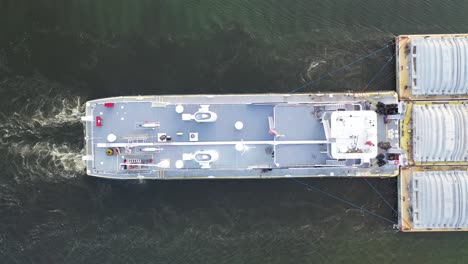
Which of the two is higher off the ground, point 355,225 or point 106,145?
point 106,145

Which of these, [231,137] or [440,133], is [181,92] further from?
[440,133]

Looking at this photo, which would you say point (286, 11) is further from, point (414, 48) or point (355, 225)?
point (355, 225)

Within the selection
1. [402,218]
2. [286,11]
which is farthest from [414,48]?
[402,218]

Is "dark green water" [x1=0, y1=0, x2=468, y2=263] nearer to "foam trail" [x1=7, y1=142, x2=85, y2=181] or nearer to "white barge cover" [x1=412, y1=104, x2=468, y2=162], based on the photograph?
"foam trail" [x1=7, y1=142, x2=85, y2=181]

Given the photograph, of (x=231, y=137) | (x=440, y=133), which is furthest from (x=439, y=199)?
(x=231, y=137)

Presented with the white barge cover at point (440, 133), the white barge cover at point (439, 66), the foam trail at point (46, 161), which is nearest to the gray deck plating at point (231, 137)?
the white barge cover at point (440, 133)

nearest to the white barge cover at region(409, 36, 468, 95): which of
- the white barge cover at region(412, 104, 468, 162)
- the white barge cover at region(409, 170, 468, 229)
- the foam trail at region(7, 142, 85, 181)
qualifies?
the white barge cover at region(412, 104, 468, 162)
